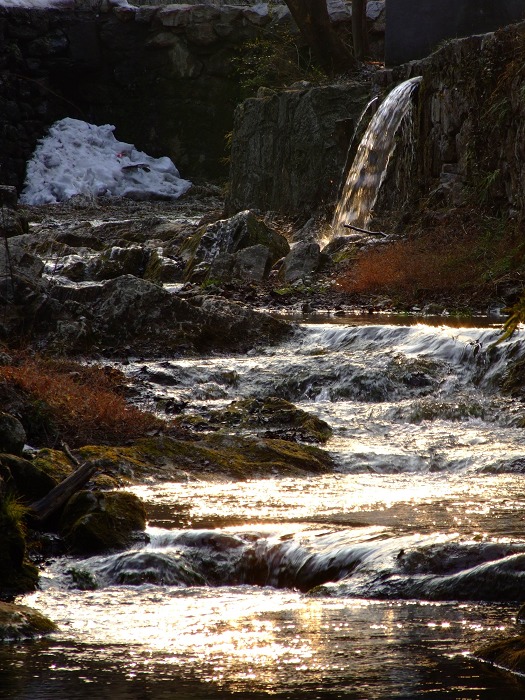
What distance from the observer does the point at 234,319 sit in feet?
49.5

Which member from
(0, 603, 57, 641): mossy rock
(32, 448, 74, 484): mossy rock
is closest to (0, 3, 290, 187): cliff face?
(32, 448, 74, 484): mossy rock

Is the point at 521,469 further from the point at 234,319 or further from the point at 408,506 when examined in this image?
the point at 234,319

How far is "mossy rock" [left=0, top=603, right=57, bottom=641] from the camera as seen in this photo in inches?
195

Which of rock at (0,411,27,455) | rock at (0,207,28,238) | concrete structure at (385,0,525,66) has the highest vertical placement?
concrete structure at (385,0,525,66)

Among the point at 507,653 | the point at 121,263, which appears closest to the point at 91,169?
the point at 121,263

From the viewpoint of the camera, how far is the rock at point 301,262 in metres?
20.7

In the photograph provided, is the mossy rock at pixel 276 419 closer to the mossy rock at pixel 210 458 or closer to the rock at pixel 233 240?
the mossy rock at pixel 210 458

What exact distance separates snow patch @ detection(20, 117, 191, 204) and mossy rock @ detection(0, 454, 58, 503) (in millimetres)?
30334

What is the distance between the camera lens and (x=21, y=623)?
503 centimetres

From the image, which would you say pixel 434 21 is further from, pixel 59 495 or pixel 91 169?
pixel 59 495

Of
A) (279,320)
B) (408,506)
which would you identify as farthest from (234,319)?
(408,506)

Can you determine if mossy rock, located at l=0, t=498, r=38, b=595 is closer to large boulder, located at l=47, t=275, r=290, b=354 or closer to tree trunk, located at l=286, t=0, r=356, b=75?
large boulder, located at l=47, t=275, r=290, b=354

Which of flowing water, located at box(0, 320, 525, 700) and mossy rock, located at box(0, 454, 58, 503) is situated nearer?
flowing water, located at box(0, 320, 525, 700)

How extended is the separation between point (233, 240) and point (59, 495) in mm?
15224
